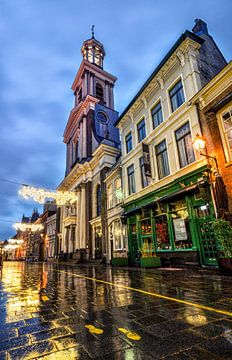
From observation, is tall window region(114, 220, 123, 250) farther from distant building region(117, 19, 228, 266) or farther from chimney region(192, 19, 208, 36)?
chimney region(192, 19, 208, 36)

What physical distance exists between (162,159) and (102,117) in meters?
22.0

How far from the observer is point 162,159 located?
1386cm

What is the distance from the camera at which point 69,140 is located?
127 ft

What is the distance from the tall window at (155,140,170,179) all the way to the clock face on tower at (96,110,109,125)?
20214 mm

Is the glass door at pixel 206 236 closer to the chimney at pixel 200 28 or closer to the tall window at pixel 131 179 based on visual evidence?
the tall window at pixel 131 179

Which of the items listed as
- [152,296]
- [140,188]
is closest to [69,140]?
[140,188]

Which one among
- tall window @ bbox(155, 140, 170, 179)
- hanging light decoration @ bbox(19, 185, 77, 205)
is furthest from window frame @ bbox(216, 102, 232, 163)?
hanging light decoration @ bbox(19, 185, 77, 205)

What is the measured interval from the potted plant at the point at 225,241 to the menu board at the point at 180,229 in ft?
9.91

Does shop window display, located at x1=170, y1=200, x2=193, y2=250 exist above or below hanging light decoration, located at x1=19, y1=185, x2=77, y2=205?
below

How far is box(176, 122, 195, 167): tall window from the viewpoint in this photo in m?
11.6

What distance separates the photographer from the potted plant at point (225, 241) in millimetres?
7734

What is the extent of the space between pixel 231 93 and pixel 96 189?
1855cm

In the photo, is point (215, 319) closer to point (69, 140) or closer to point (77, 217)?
point (77, 217)

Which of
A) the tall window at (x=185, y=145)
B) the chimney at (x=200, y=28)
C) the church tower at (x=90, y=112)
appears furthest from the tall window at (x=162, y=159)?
the church tower at (x=90, y=112)
